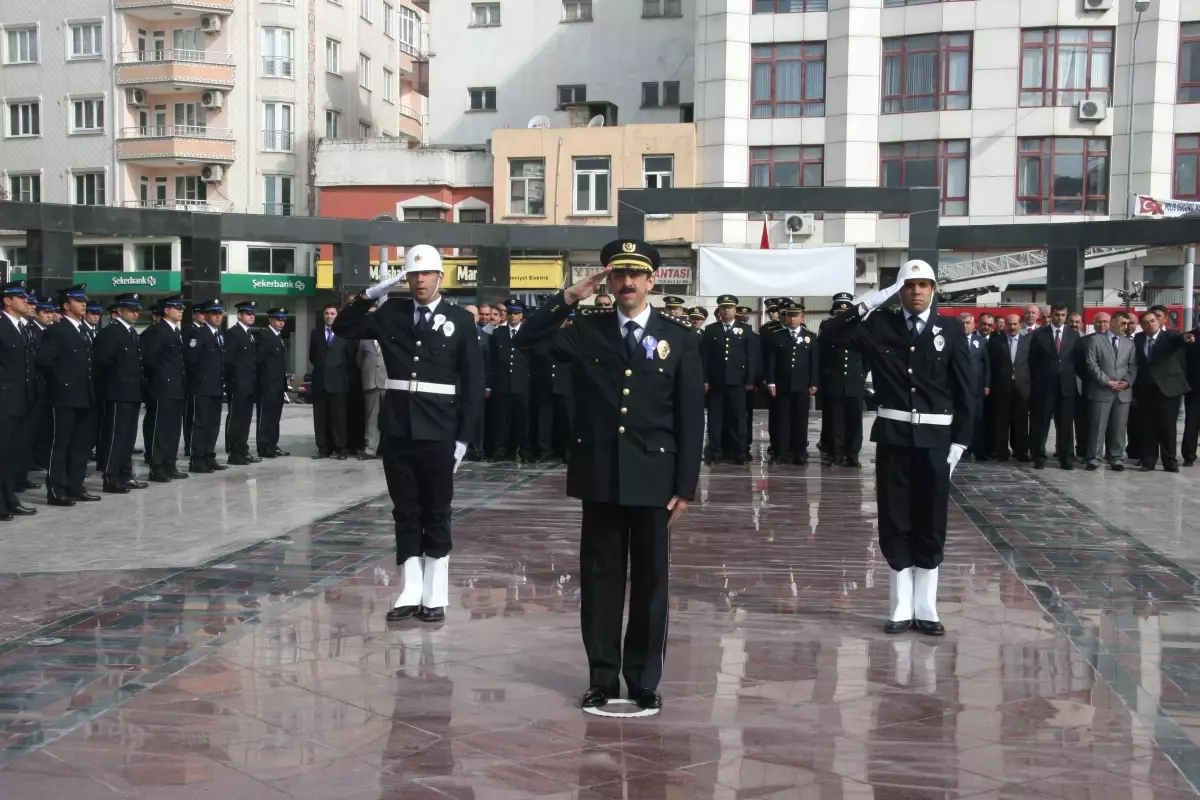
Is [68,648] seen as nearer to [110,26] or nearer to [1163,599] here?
[1163,599]

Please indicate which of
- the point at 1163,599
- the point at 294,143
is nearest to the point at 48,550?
the point at 1163,599

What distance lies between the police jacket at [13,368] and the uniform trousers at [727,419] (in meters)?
7.97

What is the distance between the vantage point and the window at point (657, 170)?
136 feet

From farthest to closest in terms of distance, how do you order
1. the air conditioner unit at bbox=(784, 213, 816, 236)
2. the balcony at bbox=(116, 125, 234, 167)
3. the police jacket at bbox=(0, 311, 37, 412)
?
1. the balcony at bbox=(116, 125, 234, 167)
2. the air conditioner unit at bbox=(784, 213, 816, 236)
3. the police jacket at bbox=(0, 311, 37, 412)

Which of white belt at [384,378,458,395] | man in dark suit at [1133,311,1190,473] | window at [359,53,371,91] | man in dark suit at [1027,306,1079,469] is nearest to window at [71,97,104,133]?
window at [359,53,371,91]

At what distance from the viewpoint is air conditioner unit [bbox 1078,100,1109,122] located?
122ft

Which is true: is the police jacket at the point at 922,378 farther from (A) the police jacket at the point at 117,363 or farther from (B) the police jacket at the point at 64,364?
(A) the police jacket at the point at 117,363

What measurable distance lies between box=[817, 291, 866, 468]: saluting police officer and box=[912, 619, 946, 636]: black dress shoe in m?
8.68

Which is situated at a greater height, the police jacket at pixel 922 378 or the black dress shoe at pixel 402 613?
the police jacket at pixel 922 378

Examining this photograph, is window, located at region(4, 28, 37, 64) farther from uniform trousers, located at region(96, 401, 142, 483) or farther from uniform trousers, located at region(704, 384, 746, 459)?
uniform trousers, located at region(704, 384, 746, 459)

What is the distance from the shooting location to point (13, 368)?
37.9ft

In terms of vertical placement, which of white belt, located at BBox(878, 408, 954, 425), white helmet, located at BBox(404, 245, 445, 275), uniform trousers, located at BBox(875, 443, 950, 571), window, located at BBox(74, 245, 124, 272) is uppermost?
window, located at BBox(74, 245, 124, 272)

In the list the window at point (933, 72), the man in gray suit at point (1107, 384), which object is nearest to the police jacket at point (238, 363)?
A: the man in gray suit at point (1107, 384)

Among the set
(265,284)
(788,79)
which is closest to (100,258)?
(265,284)
